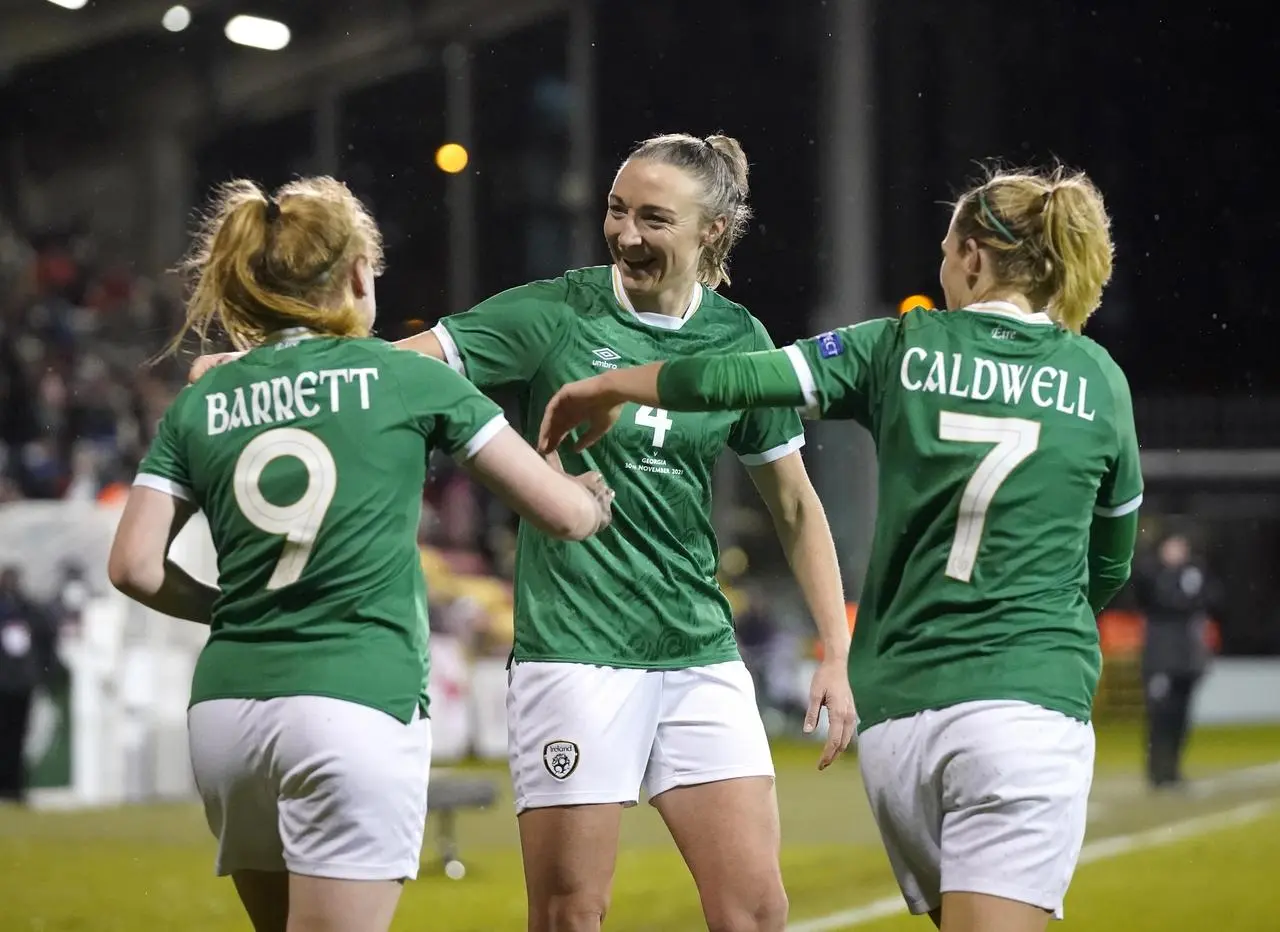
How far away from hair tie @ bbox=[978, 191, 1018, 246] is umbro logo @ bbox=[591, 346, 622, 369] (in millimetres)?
892

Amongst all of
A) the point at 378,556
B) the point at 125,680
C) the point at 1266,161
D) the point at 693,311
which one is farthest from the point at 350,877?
the point at 1266,161

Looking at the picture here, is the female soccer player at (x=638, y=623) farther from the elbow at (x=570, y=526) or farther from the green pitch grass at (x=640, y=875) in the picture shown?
the green pitch grass at (x=640, y=875)

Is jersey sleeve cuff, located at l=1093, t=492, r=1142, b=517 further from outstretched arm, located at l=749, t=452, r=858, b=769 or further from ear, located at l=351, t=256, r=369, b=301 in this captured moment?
ear, located at l=351, t=256, r=369, b=301

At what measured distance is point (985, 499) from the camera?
9.93ft

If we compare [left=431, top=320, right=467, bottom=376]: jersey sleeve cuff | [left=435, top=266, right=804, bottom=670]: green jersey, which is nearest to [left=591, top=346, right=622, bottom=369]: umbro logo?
[left=435, top=266, right=804, bottom=670]: green jersey

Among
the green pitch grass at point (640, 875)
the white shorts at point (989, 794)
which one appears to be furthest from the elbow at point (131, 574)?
the green pitch grass at point (640, 875)

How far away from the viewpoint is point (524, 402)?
12.8 feet

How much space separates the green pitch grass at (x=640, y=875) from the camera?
7.92 meters

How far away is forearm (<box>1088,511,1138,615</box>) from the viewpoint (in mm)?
3338

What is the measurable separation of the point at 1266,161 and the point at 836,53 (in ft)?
9.92

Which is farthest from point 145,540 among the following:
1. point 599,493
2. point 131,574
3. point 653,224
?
point 653,224

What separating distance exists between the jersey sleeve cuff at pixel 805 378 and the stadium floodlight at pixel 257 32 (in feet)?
26.4

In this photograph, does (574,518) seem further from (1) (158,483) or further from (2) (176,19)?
(2) (176,19)

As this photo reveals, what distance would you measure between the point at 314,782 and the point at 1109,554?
4.81ft
